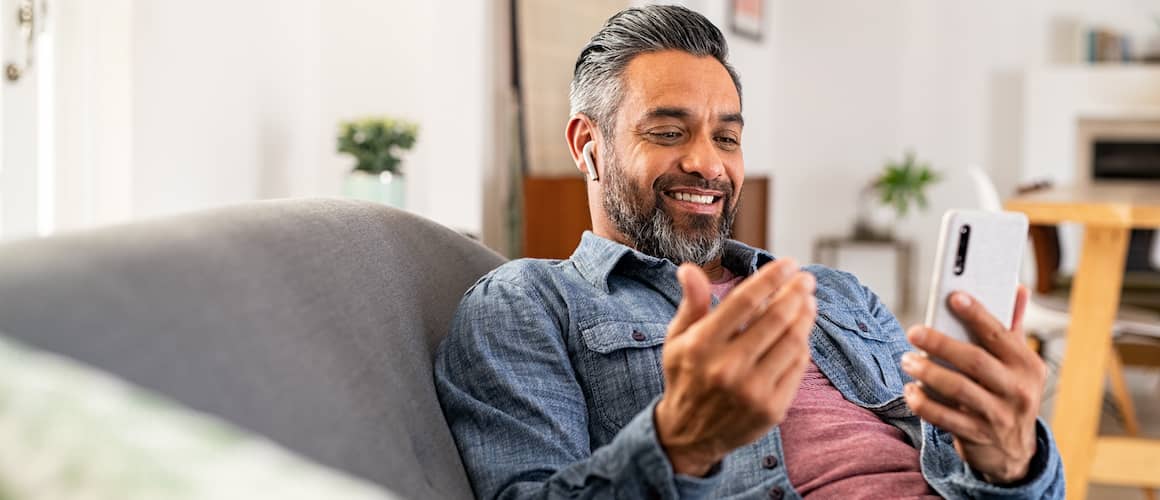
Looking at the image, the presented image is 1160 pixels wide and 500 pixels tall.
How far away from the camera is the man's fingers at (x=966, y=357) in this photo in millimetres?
934

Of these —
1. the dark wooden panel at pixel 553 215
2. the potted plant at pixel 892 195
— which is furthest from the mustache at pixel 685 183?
the potted plant at pixel 892 195

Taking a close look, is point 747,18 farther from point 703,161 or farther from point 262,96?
point 703,161

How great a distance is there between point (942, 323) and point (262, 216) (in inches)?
22.1

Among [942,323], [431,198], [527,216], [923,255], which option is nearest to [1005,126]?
[923,255]

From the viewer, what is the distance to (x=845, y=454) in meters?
1.23

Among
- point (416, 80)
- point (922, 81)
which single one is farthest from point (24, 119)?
point (922, 81)

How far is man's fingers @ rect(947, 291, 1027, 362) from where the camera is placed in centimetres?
96

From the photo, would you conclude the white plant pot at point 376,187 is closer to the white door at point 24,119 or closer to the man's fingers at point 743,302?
the white door at point 24,119

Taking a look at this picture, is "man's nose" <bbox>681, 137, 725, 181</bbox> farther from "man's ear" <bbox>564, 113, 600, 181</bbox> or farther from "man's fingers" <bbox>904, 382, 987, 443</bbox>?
"man's fingers" <bbox>904, 382, 987, 443</bbox>

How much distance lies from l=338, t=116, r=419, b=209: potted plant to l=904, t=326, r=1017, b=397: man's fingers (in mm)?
2454

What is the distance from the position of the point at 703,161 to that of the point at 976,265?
0.49 metres

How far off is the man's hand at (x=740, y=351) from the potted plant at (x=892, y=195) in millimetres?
5984

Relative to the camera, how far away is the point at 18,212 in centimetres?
261

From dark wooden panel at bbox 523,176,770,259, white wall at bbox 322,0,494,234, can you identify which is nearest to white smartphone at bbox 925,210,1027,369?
white wall at bbox 322,0,494,234
